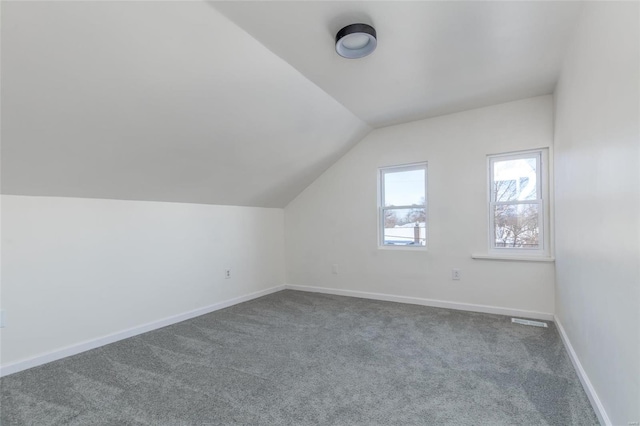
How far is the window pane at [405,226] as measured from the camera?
4184mm

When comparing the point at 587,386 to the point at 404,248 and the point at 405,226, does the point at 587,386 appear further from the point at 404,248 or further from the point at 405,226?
the point at 405,226

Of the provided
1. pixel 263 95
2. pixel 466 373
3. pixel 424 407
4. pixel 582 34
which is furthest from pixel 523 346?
pixel 263 95

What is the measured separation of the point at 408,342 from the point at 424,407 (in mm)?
997

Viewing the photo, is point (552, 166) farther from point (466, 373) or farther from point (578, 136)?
point (466, 373)

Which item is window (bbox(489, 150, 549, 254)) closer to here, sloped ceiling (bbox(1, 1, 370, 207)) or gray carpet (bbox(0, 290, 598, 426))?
gray carpet (bbox(0, 290, 598, 426))

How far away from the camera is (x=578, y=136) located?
2.17 m

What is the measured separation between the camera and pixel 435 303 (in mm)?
3971

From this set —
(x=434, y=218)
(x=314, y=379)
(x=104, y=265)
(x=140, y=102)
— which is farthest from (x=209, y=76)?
(x=434, y=218)

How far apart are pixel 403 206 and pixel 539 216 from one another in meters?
1.54

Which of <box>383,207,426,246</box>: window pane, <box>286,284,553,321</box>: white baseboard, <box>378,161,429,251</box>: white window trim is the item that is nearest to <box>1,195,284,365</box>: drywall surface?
<box>286,284,553,321</box>: white baseboard

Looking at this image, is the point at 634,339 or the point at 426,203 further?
the point at 426,203

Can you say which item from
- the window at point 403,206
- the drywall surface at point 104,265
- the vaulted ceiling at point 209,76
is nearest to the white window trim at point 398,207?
the window at point 403,206

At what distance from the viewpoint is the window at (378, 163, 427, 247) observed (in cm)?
418

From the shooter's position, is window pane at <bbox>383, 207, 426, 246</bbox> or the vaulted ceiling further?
window pane at <bbox>383, 207, 426, 246</bbox>
